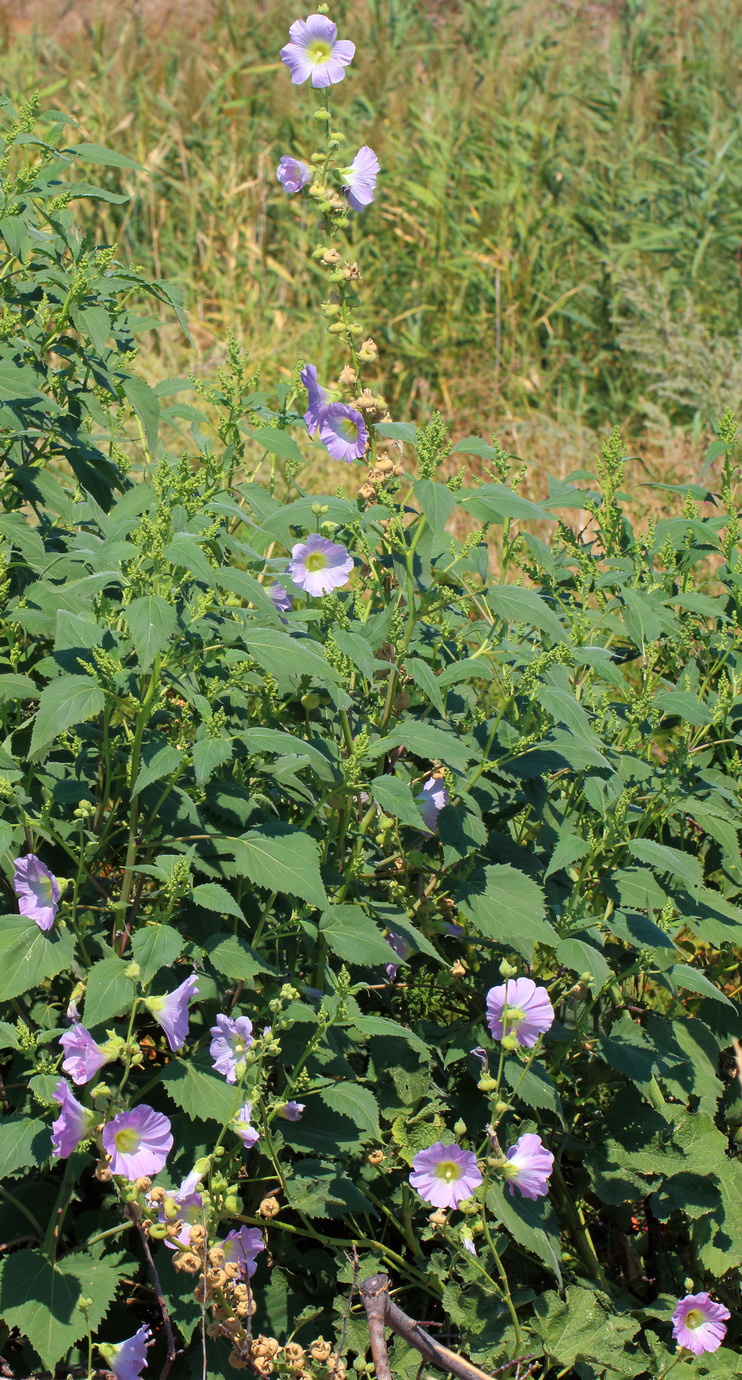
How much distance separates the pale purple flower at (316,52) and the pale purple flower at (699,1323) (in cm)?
192

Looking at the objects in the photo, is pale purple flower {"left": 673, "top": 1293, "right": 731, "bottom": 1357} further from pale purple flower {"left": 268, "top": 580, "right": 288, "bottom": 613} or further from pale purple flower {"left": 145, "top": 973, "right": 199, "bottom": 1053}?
pale purple flower {"left": 268, "top": 580, "right": 288, "bottom": 613}

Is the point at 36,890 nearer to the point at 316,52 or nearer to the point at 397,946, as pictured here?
the point at 397,946

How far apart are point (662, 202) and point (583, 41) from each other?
3.23m

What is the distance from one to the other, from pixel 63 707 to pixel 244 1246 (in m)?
0.75

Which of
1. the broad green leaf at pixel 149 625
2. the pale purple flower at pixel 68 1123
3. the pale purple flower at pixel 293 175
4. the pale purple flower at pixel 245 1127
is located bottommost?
the pale purple flower at pixel 245 1127

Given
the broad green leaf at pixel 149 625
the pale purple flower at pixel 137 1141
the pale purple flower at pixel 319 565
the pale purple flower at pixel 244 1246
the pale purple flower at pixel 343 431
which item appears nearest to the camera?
the broad green leaf at pixel 149 625

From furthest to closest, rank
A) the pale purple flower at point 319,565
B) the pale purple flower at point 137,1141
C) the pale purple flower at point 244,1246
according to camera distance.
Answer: the pale purple flower at point 319,565 < the pale purple flower at point 244,1246 < the pale purple flower at point 137,1141

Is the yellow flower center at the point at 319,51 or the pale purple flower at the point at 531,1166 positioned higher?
the yellow flower center at the point at 319,51

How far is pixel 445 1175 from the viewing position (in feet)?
5.22

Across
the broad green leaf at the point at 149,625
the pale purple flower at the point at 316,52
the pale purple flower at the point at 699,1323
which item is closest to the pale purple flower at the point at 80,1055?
the broad green leaf at the point at 149,625

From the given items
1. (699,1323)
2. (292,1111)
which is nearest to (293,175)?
(292,1111)

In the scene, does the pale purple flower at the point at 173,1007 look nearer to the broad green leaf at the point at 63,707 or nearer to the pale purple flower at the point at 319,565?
the broad green leaf at the point at 63,707

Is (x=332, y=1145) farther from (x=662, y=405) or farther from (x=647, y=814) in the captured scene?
(x=662, y=405)

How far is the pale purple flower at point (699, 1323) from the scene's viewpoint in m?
1.75
